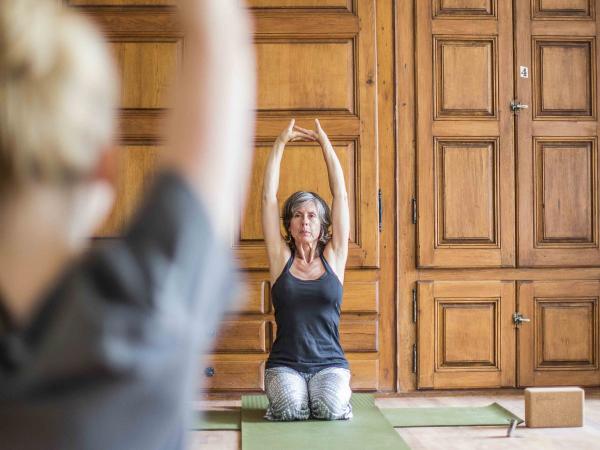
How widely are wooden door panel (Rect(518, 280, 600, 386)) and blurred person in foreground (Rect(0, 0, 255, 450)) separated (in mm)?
4691

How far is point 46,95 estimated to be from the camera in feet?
1.05

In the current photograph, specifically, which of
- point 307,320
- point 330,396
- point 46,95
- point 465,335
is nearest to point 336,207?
point 307,320

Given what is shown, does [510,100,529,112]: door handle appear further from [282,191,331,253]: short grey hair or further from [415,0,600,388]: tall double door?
[282,191,331,253]: short grey hair

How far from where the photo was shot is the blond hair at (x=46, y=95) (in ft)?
1.04

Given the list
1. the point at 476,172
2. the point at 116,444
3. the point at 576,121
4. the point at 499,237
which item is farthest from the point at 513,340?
the point at 116,444

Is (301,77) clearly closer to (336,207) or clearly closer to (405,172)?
(405,172)

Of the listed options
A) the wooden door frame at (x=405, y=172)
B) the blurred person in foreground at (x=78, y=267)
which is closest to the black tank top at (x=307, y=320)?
the wooden door frame at (x=405, y=172)

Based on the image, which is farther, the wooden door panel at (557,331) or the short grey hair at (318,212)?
the wooden door panel at (557,331)

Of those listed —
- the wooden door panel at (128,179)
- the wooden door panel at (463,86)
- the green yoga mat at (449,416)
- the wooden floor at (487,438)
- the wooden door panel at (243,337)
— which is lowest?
the green yoga mat at (449,416)

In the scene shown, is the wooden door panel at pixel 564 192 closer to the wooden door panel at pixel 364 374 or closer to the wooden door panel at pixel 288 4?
the wooden door panel at pixel 364 374

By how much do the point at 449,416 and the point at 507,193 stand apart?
148 centimetres

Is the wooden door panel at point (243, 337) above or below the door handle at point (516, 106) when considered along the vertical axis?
below

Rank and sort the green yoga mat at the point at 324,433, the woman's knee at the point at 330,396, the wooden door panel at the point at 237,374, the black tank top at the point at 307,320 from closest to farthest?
the green yoga mat at the point at 324,433, the woman's knee at the point at 330,396, the black tank top at the point at 307,320, the wooden door panel at the point at 237,374

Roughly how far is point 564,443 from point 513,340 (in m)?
1.39
